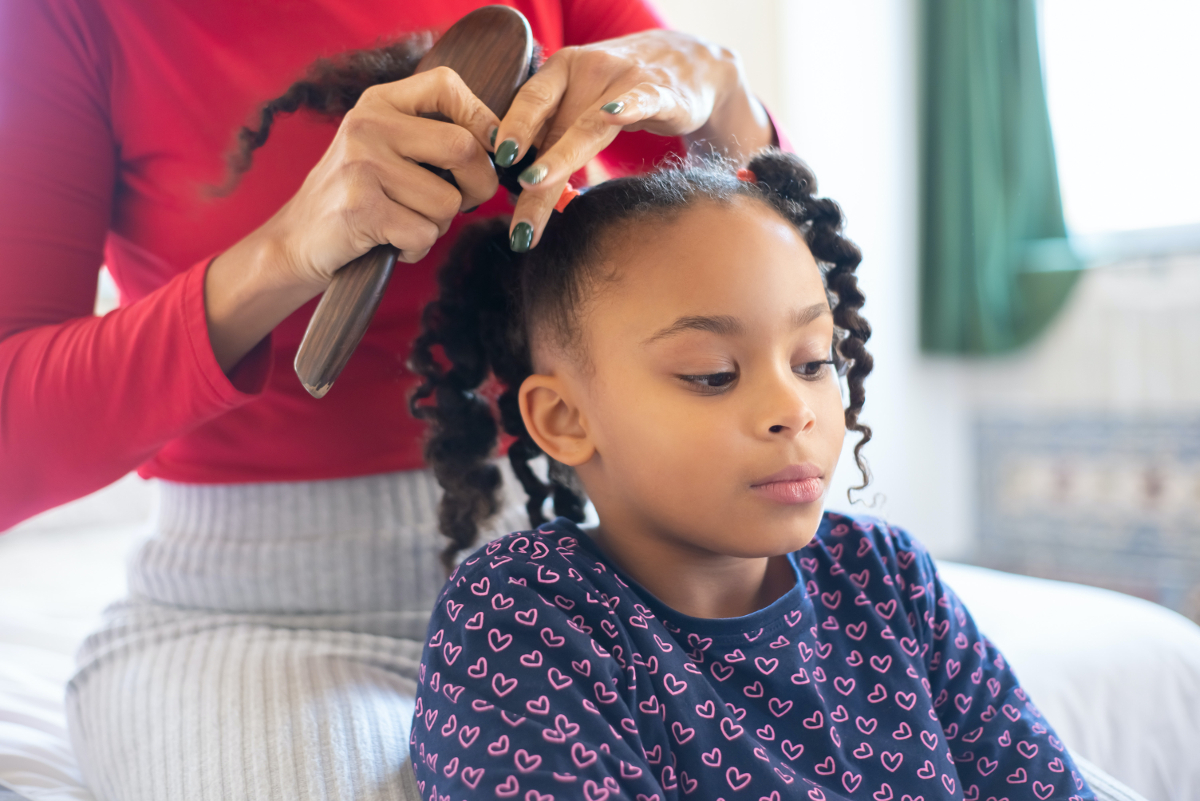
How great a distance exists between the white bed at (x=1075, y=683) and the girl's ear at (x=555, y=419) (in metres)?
0.48

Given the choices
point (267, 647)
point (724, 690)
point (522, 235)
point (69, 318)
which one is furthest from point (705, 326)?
point (69, 318)

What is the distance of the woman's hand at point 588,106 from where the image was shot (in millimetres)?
553

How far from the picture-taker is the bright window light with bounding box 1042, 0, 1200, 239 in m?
2.09

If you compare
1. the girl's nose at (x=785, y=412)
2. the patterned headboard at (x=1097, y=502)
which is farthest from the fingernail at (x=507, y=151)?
the patterned headboard at (x=1097, y=502)

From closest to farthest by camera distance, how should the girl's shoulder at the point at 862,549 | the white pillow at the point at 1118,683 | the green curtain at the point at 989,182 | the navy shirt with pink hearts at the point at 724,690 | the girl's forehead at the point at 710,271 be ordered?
1. the navy shirt with pink hearts at the point at 724,690
2. the girl's forehead at the point at 710,271
3. the girl's shoulder at the point at 862,549
4. the white pillow at the point at 1118,683
5. the green curtain at the point at 989,182

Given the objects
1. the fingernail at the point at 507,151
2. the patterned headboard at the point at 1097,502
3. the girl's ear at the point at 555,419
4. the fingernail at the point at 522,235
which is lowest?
the patterned headboard at the point at 1097,502

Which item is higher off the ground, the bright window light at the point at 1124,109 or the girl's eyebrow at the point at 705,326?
the bright window light at the point at 1124,109

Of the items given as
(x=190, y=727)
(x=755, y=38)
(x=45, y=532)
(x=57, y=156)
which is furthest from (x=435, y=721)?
(x=755, y=38)

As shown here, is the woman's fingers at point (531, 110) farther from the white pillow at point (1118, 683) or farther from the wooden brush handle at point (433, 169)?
the white pillow at point (1118, 683)

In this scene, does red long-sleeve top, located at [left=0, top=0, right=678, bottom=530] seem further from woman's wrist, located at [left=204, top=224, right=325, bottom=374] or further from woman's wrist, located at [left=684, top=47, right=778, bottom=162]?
woman's wrist, located at [left=684, top=47, right=778, bottom=162]

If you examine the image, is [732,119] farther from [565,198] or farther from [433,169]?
[433,169]

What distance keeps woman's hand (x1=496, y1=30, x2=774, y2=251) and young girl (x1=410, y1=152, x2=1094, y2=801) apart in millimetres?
71

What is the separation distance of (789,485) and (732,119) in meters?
0.36

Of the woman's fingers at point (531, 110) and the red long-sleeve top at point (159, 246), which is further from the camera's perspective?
the red long-sleeve top at point (159, 246)
